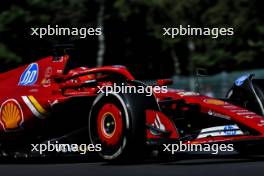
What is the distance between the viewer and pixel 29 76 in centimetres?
1013

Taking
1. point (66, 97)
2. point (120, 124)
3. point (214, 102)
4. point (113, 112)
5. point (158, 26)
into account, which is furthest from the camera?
point (158, 26)

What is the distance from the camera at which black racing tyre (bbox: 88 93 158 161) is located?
8.38 meters

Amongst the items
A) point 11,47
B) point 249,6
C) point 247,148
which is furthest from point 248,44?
point 247,148

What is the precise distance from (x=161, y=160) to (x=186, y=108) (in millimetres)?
855

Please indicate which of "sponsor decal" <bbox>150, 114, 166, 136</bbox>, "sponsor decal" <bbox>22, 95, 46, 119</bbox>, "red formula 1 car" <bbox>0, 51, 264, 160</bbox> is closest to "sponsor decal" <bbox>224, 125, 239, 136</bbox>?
"red formula 1 car" <bbox>0, 51, 264, 160</bbox>

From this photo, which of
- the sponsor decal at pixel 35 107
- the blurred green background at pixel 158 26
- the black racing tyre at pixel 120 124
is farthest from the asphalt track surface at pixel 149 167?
the blurred green background at pixel 158 26

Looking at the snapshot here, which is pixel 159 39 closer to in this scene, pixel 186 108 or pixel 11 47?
pixel 11 47

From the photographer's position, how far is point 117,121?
28.0 ft

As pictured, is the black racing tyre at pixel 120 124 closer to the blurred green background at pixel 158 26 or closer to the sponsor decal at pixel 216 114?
the sponsor decal at pixel 216 114

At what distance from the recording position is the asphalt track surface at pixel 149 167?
7.70m

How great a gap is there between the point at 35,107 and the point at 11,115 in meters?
0.38

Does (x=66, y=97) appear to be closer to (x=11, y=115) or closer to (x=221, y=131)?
(x=11, y=115)

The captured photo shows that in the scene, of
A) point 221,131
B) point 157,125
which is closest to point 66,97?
point 157,125

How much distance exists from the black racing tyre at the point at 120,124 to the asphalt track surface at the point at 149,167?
17cm
